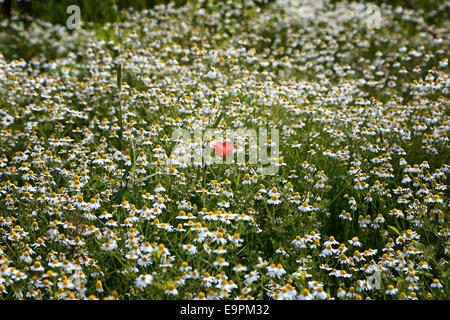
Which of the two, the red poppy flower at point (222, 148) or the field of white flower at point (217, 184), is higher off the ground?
the red poppy flower at point (222, 148)

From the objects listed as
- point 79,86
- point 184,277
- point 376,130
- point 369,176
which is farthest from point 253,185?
point 79,86

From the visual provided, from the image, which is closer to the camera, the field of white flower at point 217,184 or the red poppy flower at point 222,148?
the field of white flower at point 217,184

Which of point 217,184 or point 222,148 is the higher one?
point 222,148

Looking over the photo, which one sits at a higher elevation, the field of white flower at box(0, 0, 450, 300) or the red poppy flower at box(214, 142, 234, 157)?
the red poppy flower at box(214, 142, 234, 157)

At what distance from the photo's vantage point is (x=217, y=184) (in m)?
3.97

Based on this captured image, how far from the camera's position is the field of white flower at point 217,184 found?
3.27 metres

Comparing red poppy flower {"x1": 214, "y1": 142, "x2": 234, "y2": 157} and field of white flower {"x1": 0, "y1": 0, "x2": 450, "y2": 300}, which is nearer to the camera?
field of white flower {"x1": 0, "y1": 0, "x2": 450, "y2": 300}

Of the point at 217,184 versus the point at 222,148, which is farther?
the point at 222,148

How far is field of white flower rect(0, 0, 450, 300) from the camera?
10.7ft

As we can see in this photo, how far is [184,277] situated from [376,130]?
285 cm

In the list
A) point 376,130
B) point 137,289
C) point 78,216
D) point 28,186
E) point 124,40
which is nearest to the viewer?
point 137,289

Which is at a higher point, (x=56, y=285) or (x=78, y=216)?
(x=78, y=216)
